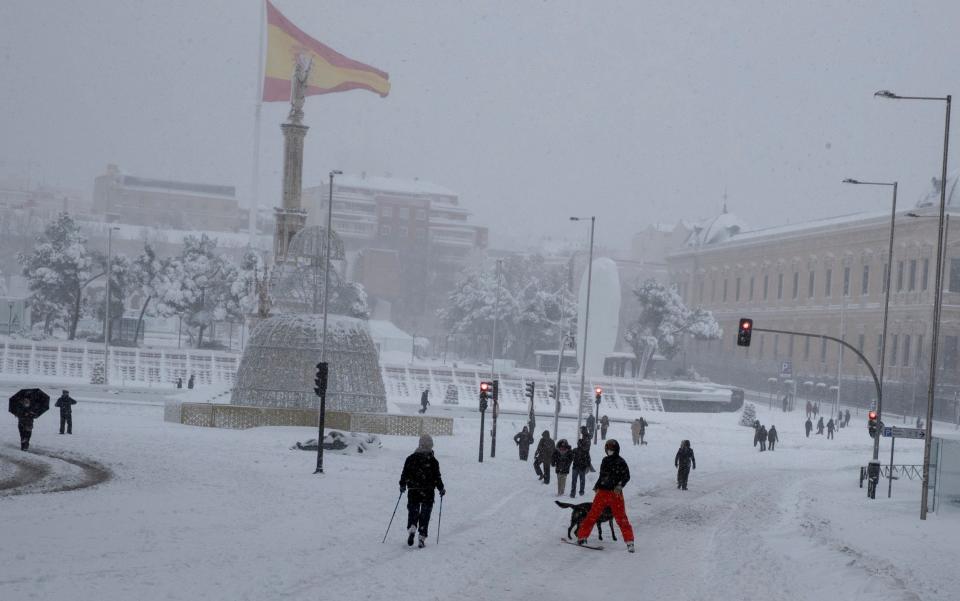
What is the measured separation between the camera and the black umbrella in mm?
26344

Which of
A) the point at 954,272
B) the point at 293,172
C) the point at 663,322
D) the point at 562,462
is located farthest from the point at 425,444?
the point at 663,322

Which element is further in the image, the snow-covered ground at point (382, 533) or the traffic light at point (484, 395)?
the traffic light at point (484, 395)

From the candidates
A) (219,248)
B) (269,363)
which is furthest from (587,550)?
(219,248)

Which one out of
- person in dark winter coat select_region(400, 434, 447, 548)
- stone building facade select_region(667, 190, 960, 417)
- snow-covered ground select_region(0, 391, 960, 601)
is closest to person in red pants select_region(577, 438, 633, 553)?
snow-covered ground select_region(0, 391, 960, 601)

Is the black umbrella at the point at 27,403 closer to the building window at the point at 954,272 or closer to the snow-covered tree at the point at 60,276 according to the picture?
the snow-covered tree at the point at 60,276

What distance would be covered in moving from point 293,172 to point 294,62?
26.5 ft

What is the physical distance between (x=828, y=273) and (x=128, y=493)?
79.6 metres

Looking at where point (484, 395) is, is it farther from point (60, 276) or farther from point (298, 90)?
point (60, 276)

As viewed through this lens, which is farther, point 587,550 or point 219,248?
point 219,248

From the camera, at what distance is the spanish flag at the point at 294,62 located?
4924 cm

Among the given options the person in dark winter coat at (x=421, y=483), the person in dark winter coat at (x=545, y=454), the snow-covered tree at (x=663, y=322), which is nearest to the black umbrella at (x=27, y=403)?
the person in dark winter coat at (x=545, y=454)

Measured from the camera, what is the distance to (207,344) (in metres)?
87.2

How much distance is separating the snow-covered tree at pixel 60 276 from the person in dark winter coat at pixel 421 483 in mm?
68454

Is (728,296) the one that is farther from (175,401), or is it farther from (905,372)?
(175,401)
